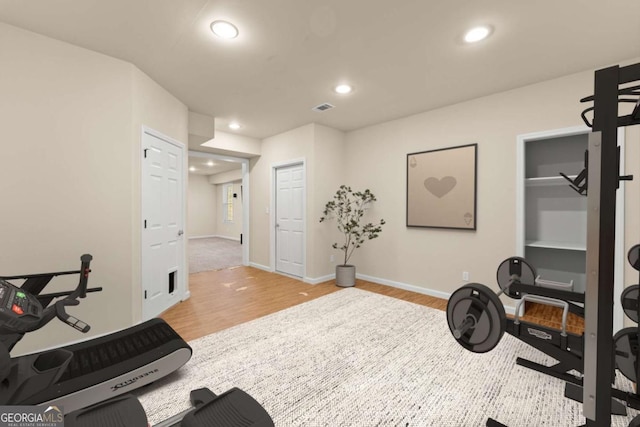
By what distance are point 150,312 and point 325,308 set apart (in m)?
1.98

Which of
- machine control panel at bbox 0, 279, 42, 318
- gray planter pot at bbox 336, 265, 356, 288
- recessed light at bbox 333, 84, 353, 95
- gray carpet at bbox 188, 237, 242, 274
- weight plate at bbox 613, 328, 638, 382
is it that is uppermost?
recessed light at bbox 333, 84, 353, 95

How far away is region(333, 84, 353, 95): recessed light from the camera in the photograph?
3256 mm

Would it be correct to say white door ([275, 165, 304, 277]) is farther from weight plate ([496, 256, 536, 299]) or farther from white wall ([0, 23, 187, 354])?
weight plate ([496, 256, 536, 299])

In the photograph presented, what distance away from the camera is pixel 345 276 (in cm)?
443

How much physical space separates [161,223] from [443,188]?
12.0 ft

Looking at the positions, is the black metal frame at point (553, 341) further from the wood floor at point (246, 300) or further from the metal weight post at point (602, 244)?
the wood floor at point (246, 300)

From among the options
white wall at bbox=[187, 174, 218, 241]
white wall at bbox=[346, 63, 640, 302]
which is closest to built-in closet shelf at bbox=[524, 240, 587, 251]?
white wall at bbox=[346, 63, 640, 302]

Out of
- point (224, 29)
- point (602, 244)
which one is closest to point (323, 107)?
point (224, 29)

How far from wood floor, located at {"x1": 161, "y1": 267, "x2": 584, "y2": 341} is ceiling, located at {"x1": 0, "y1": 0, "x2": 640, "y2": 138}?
2.65 m

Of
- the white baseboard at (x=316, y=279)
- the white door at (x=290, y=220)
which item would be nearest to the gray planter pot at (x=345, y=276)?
the white baseboard at (x=316, y=279)

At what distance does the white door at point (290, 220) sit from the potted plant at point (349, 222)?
540 millimetres

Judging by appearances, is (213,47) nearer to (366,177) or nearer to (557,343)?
(366,177)

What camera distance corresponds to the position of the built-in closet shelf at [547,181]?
126 inches

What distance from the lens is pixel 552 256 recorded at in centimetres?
356
